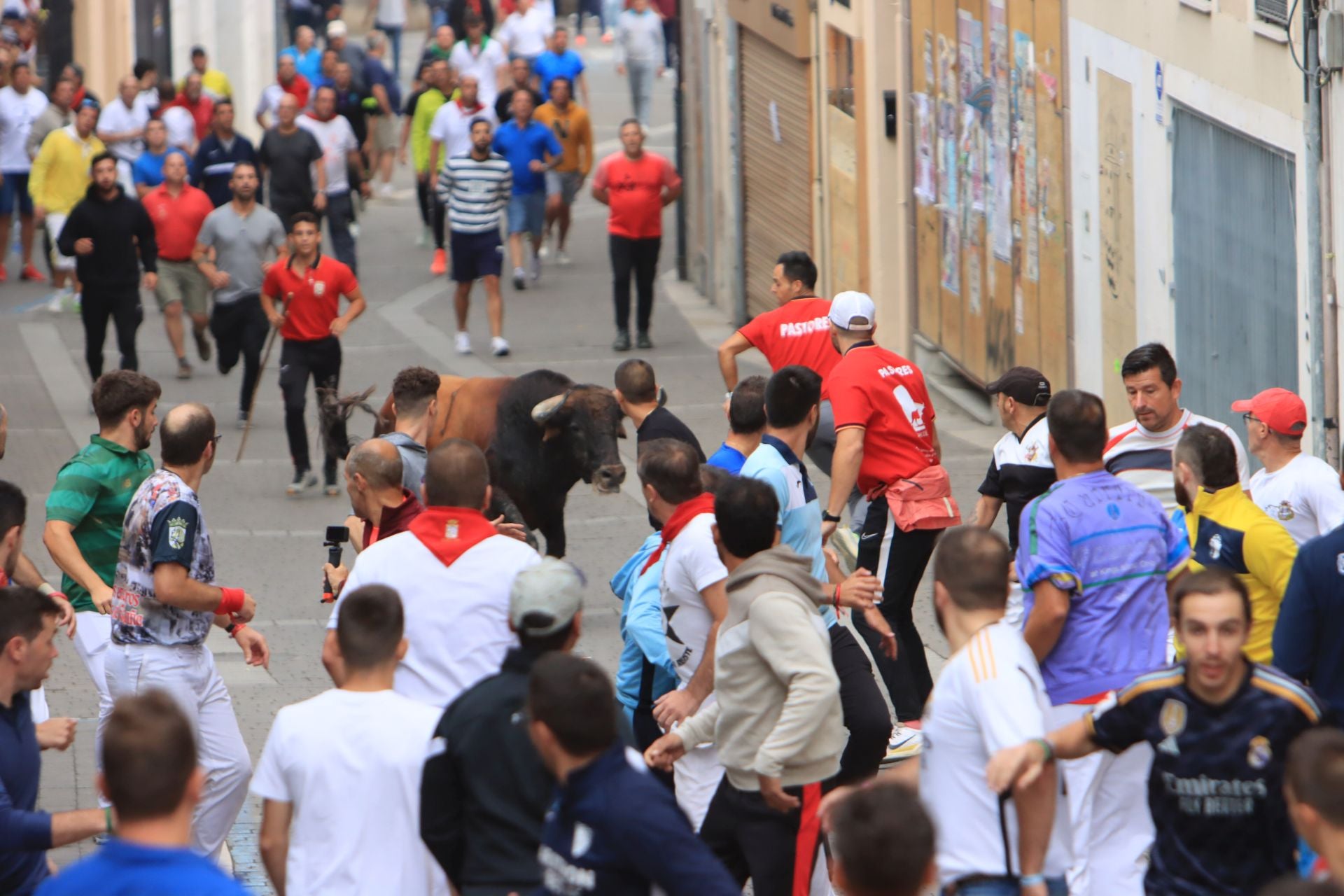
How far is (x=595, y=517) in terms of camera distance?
13.6 metres

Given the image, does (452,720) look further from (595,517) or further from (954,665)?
(595,517)

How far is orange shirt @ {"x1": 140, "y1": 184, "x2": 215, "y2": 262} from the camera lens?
1680cm

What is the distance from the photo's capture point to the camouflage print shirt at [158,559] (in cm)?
645

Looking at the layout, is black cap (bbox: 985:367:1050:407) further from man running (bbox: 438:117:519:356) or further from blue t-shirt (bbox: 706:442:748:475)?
man running (bbox: 438:117:519:356)

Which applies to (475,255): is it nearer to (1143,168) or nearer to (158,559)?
(1143,168)

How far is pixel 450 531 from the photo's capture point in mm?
5699

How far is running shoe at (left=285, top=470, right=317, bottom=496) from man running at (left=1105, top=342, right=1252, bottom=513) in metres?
7.69

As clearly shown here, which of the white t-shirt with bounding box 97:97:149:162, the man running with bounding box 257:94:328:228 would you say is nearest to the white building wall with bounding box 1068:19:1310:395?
the man running with bounding box 257:94:328:228

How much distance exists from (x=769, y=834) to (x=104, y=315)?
11674 millimetres

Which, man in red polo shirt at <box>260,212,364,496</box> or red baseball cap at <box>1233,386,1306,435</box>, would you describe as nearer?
red baseball cap at <box>1233,386,1306,435</box>

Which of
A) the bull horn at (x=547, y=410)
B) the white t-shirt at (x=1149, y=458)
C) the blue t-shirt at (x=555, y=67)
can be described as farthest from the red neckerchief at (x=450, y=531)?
the blue t-shirt at (x=555, y=67)

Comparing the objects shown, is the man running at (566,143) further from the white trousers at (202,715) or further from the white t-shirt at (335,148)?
the white trousers at (202,715)

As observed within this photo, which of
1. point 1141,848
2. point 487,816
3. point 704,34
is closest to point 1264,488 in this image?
point 1141,848

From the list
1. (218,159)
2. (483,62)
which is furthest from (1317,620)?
(483,62)
